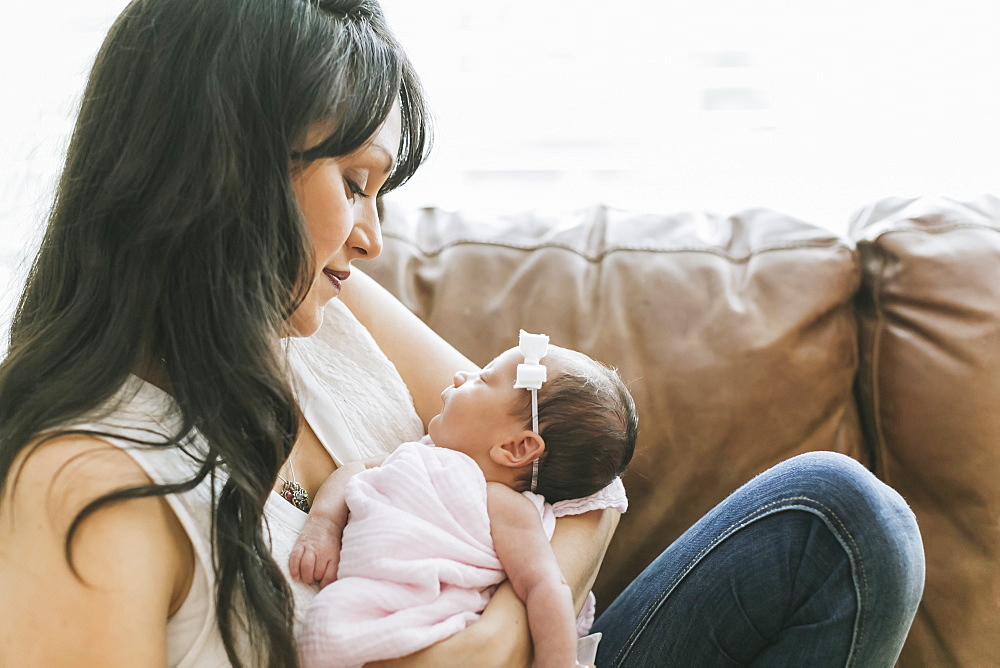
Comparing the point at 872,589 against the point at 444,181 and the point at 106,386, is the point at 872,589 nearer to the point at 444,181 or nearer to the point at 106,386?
the point at 106,386

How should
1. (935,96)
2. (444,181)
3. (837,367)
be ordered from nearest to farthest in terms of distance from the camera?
(837,367), (935,96), (444,181)

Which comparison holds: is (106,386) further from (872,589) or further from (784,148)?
(784,148)

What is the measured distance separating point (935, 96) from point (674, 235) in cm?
76

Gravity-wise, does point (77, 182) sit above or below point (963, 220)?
above

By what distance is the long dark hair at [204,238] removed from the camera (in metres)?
0.83

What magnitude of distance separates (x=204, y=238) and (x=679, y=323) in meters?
0.84

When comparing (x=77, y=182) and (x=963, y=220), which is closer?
(x=77, y=182)

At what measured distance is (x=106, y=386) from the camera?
32.3 inches

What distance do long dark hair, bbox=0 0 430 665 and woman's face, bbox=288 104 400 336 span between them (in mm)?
34

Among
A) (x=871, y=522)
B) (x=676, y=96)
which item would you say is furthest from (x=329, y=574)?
(x=676, y=96)

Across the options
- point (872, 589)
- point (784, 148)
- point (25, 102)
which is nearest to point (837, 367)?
Answer: point (872, 589)

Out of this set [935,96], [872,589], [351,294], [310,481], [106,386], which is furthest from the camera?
[935,96]

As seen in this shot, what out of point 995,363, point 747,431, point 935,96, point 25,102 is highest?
point 25,102

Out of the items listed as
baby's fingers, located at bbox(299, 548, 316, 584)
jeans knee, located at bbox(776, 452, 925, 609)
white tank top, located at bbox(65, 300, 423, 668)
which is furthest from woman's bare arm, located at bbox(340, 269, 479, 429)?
jeans knee, located at bbox(776, 452, 925, 609)
